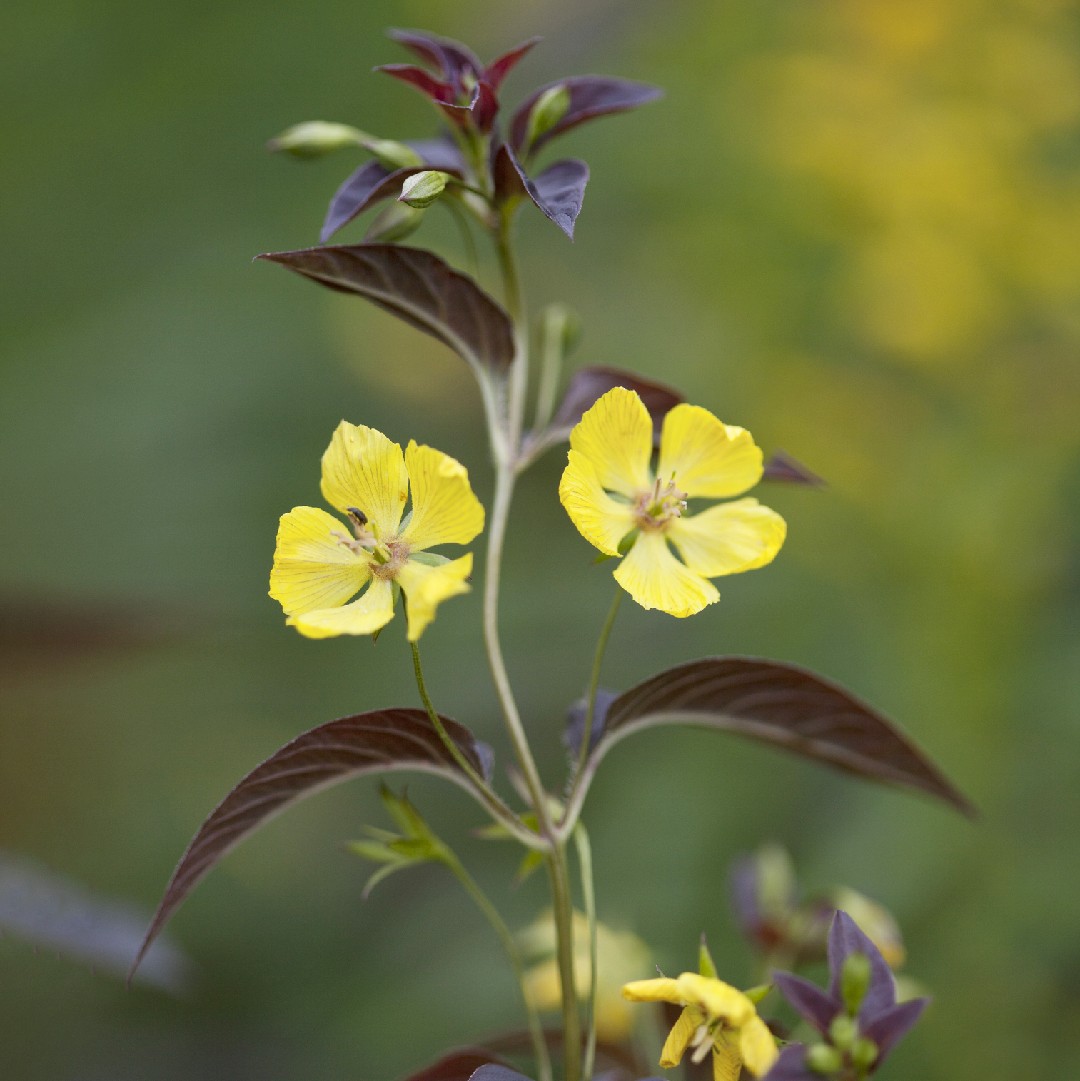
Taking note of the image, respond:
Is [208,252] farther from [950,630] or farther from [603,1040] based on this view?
[603,1040]

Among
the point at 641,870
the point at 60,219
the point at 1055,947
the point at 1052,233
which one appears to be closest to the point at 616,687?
the point at 641,870

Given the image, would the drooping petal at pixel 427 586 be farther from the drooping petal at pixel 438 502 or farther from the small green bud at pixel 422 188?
the small green bud at pixel 422 188

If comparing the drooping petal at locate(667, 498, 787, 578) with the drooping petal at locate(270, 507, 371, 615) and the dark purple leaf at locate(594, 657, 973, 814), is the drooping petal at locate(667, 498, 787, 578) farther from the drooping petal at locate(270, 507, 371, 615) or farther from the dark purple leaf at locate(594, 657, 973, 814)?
the drooping petal at locate(270, 507, 371, 615)

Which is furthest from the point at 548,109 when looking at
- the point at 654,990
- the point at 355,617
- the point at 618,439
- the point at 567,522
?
the point at 567,522

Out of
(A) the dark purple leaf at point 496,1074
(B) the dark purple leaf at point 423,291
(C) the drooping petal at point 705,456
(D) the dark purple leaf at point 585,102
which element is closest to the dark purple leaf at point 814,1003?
Result: (A) the dark purple leaf at point 496,1074

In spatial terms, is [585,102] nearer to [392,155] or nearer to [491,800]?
[392,155]
